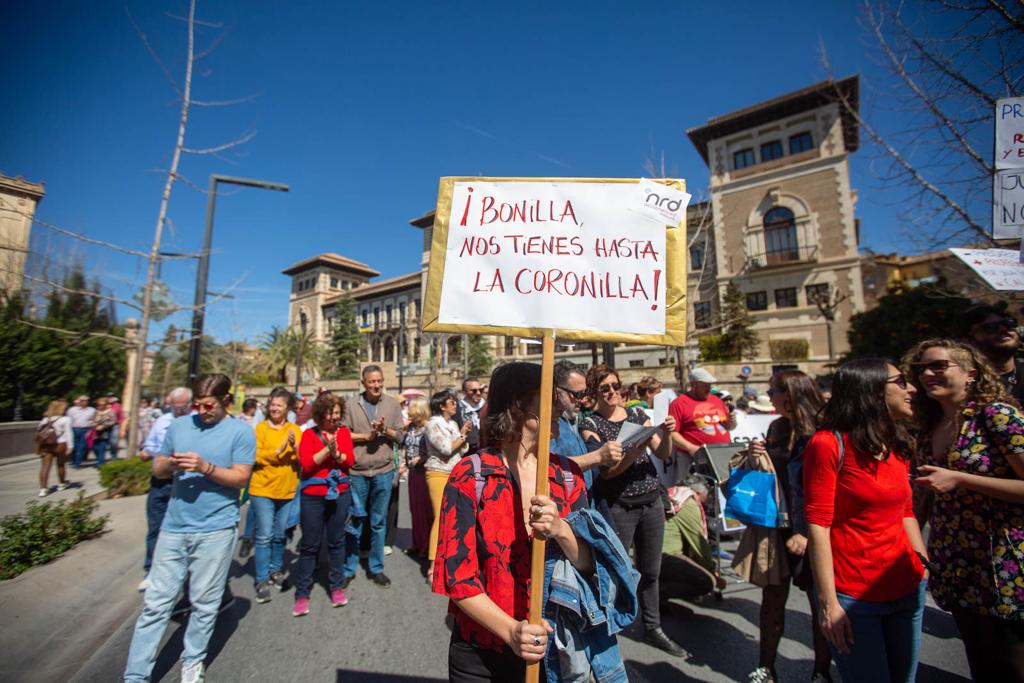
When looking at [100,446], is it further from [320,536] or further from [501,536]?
[501,536]

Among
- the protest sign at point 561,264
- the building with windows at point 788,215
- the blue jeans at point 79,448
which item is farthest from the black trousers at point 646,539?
the building with windows at point 788,215

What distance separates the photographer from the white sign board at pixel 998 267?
270 cm

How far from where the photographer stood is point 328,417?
4.75m

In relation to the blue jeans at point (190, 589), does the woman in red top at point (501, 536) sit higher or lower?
higher

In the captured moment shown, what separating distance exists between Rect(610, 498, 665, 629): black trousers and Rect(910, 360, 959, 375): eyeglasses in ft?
6.40

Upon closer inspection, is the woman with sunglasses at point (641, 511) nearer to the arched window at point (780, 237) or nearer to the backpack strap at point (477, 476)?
the backpack strap at point (477, 476)

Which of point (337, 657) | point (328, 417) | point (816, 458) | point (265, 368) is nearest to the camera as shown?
point (816, 458)

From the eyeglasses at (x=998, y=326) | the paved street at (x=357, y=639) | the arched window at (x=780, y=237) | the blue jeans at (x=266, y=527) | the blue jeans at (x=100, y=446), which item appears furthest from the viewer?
the arched window at (x=780, y=237)

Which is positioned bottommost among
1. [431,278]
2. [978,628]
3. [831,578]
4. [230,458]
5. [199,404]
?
[978,628]

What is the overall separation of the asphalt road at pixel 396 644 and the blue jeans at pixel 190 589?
0.44m

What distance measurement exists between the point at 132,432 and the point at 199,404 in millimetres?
6398

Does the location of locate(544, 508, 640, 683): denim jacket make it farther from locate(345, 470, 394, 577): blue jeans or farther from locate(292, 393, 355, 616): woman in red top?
locate(345, 470, 394, 577): blue jeans

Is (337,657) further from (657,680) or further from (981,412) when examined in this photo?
(981,412)

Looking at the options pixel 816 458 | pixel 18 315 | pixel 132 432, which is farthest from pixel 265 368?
pixel 816 458
